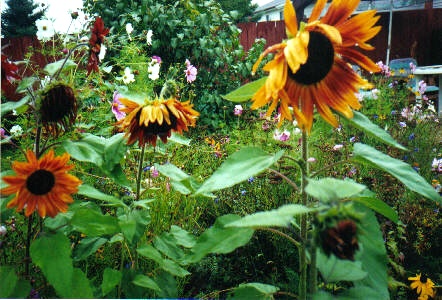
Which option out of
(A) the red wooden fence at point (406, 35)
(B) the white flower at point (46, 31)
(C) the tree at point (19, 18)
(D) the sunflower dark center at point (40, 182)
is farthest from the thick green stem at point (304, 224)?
(A) the red wooden fence at point (406, 35)

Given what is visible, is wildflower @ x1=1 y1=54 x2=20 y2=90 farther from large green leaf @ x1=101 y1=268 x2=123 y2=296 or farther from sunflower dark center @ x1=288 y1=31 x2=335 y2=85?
sunflower dark center @ x1=288 y1=31 x2=335 y2=85

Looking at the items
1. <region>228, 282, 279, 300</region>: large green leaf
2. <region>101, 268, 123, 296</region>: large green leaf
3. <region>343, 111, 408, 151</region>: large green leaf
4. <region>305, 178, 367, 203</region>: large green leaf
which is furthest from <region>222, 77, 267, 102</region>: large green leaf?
<region>101, 268, 123, 296</region>: large green leaf

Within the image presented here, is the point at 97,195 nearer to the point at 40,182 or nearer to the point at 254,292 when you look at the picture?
the point at 40,182

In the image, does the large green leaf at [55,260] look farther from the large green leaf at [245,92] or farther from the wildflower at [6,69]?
the large green leaf at [245,92]

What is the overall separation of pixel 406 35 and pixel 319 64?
7.80 meters

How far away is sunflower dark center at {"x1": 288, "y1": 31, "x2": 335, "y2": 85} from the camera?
83 centimetres

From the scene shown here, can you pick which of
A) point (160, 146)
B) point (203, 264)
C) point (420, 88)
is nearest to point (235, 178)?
point (160, 146)

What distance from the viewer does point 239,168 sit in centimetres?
83

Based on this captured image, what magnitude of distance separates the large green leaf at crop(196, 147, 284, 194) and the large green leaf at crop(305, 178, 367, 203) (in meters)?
0.13

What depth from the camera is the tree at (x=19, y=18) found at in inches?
255

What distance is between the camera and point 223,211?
232 centimetres

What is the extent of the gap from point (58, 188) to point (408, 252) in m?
1.66

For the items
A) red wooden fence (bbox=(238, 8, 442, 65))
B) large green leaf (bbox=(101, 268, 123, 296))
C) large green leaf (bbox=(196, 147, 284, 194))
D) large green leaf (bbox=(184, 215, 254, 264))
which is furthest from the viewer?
red wooden fence (bbox=(238, 8, 442, 65))

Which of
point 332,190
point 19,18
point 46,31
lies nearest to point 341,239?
point 332,190
